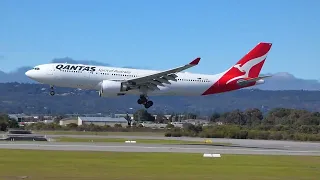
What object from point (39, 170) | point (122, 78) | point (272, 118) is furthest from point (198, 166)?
point (272, 118)

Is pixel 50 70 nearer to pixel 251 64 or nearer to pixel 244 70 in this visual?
pixel 244 70

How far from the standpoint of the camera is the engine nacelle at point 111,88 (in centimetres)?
6009

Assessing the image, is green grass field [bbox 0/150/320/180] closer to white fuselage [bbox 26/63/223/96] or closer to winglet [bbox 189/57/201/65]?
winglet [bbox 189/57/201/65]

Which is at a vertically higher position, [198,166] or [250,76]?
[250,76]

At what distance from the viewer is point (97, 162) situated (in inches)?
1529

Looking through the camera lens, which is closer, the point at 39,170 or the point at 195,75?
the point at 39,170

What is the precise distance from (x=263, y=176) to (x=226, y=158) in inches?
453

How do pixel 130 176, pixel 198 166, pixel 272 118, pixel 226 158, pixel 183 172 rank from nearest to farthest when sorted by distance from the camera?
pixel 130 176
pixel 183 172
pixel 198 166
pixel 226 158
pixel 272 118

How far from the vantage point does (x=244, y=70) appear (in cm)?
6575

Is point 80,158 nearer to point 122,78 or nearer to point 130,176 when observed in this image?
point 130,176

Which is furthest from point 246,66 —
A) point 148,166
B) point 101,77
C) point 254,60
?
point 148,166

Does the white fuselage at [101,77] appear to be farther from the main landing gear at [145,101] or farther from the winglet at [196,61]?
the winglet at [196,61]

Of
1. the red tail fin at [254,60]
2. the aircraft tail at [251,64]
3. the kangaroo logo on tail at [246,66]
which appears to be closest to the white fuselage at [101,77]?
the aircraft tail at [251,64]

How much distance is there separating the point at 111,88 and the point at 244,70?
14.5 m
